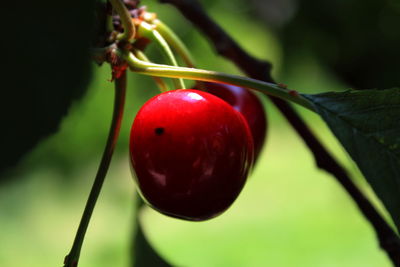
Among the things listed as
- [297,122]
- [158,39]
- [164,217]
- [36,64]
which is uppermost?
[36,64]

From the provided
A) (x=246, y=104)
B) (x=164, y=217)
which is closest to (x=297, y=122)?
(x=246, y=104)

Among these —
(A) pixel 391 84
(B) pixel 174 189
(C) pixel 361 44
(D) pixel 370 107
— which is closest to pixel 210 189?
(B) pixel 174 189

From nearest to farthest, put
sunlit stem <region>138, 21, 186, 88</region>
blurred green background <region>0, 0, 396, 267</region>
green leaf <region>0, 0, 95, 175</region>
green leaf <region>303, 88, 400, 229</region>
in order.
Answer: green leaf <region>0, 0, 95, 175</region> → green leaf <region>303, 88, 400, 229</region> → sunlit stem <region>138, 21, 186, 88</region> → blurred green background <region>0, 0, 396, 267</region>

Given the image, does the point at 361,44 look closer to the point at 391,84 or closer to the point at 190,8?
the point at 391,84

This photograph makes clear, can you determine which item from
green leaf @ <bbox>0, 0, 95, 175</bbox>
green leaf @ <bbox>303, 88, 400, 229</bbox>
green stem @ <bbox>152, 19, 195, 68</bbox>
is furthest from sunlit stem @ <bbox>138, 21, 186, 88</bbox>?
green leaf @ <bbox>0, 0, 95, 175</bbox>

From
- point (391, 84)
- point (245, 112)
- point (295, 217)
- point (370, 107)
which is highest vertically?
point (370, 107)

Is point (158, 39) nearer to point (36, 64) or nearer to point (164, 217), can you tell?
point (36, 64)

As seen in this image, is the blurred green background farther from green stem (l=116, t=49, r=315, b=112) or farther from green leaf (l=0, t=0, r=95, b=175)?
green leaf (l=0, t=0, r=95, b=175)
